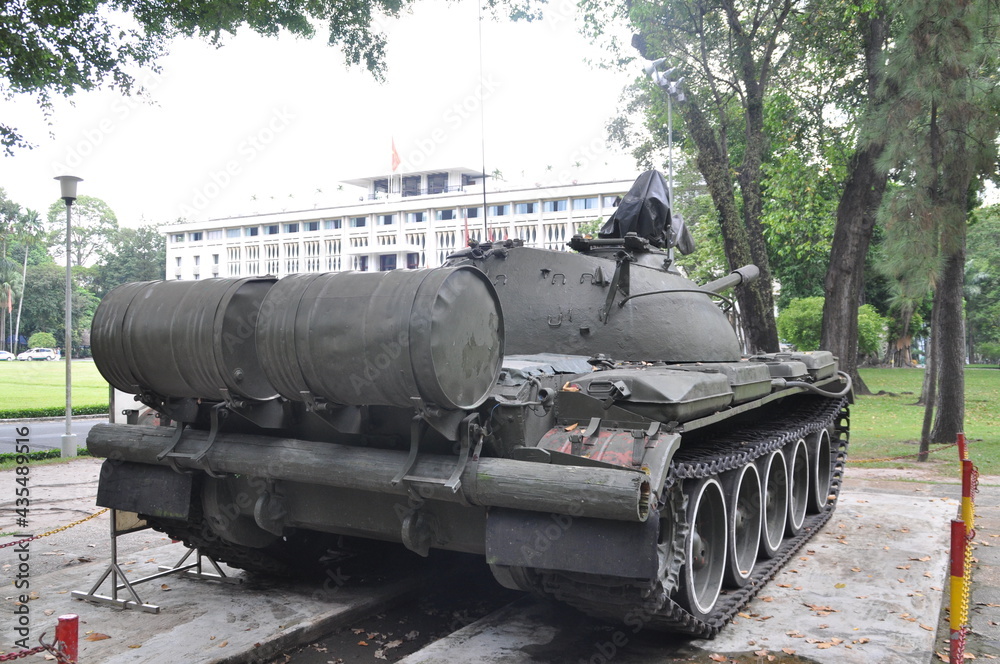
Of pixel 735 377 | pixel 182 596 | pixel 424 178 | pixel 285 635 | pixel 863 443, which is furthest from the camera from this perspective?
pixel 424 178

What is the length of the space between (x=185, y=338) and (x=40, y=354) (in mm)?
60272

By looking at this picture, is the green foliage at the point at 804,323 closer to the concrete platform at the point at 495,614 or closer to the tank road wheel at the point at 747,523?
the concrete platform at the point at 495,614

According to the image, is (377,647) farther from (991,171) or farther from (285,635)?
(991,171)

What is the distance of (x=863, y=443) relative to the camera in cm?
1603

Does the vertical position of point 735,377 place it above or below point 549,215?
below

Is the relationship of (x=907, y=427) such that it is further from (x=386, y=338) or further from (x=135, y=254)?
(x=135, y=254)

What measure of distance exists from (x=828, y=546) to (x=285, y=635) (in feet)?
16.7

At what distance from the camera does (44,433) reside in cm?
1777

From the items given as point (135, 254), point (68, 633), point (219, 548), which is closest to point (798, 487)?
point (219, 548)

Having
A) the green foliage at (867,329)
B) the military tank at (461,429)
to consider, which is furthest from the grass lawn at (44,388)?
the green foliage at (867,329)

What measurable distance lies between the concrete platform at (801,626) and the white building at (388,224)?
2019 cm

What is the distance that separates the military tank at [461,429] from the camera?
13.9ft

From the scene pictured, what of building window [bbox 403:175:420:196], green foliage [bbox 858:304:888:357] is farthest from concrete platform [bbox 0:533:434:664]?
building window [bbox 403:175:420:196]

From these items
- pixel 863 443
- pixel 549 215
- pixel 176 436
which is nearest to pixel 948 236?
pixel 863 443
